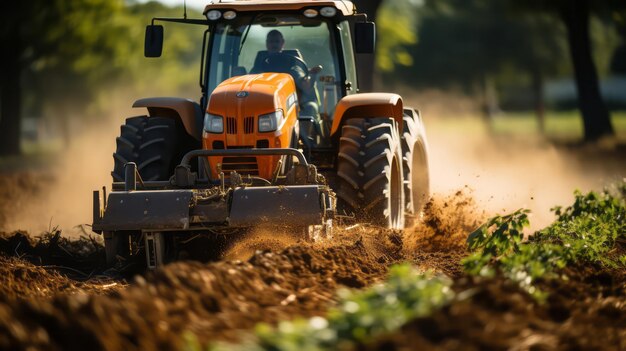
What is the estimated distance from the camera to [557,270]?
8336 mm

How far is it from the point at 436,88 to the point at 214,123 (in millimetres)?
57644

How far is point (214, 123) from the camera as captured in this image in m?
10.8

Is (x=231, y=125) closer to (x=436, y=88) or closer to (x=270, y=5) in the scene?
(x=270, y=5)

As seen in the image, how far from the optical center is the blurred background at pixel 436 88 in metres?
19.8

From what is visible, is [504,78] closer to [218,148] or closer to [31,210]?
[31,210]

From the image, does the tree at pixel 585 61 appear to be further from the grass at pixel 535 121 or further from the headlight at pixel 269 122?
the headlight at pixel 269 122

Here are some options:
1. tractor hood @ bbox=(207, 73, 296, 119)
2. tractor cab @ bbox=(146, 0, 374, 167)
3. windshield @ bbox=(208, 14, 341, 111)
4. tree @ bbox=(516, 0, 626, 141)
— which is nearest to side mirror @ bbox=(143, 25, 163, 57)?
tractor cab @ bbox=(146, 0, 374, 167)

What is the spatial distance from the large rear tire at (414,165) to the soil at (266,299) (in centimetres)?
161

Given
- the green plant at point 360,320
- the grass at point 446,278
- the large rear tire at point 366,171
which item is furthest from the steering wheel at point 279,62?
the green plant at point 360,320

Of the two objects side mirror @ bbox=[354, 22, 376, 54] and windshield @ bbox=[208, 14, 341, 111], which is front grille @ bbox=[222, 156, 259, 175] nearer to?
windshield @ bbox=[208, 14, 341, 111]

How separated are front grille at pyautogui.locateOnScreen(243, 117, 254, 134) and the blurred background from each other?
2.30 metres

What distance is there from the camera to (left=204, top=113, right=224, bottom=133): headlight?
1073cm

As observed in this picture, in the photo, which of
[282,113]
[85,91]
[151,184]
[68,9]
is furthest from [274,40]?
[85,91]

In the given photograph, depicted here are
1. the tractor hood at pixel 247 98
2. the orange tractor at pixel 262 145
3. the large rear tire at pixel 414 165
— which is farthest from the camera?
the large rear tire at pixel 414 165
